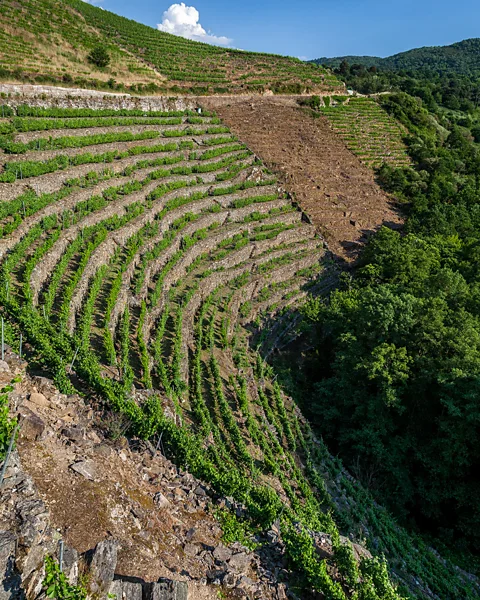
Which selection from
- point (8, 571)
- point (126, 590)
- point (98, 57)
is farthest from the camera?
point (98, 57)

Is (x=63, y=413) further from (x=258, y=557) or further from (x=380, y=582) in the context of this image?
(x=380, y=582)

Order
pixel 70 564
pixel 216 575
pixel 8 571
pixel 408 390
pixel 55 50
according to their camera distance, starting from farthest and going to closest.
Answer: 1. pixel 55 50
2. pixel 408 390
3. pixel 216 575
4. pixel 70 564
5. pixel 8 571

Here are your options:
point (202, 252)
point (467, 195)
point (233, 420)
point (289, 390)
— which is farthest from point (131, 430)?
point (467, 195)

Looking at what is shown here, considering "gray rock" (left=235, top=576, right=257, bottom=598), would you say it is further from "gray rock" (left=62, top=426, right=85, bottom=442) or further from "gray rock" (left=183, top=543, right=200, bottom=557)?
"gray rock" (left=62, top=426, right=85, bottom=442)

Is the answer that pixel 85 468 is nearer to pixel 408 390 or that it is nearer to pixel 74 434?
pixel 74 434

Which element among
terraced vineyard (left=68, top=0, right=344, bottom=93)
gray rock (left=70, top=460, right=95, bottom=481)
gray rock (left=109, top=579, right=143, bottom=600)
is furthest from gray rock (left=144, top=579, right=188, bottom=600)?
terraced vineyard (left=68, top=0, right=344, bottom=93)

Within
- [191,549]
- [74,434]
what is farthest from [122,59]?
[191,549]
